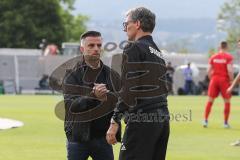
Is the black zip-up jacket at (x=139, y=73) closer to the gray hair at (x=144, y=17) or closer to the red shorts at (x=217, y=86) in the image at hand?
the gray hair at (x=144, y=17)

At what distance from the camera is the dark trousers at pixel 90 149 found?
9180 millimetres

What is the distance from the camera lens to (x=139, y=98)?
8.35 metres

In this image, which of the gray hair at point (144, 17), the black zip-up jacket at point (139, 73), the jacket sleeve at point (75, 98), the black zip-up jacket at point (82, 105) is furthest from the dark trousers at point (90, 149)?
the gray hair at point (144, 17)

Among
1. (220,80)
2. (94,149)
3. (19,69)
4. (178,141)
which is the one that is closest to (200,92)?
(19,69)

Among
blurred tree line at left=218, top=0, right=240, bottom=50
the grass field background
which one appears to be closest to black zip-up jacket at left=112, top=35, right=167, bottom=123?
the grass field background

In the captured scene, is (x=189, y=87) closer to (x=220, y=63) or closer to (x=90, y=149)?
(x=220, y=63)

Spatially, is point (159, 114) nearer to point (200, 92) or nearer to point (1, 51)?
point (200, 92)

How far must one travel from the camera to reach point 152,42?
330 inches

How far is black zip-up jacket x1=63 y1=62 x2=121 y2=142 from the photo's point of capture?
9125 mm

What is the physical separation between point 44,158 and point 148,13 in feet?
21.2

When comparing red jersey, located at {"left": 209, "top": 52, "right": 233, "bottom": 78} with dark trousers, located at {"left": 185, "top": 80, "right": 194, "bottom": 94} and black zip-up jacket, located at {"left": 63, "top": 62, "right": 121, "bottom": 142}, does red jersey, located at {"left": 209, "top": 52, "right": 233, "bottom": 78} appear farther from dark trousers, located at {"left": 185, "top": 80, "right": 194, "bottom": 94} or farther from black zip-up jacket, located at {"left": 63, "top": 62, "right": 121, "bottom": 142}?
dark trousers, located at {"left": 185, "top": 80, "right": 194, "bottom": 94}

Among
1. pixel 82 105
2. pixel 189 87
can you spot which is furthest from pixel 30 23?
pixel 82 105

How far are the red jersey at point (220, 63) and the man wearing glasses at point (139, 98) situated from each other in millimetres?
12907

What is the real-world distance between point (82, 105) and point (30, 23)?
77530 mm
